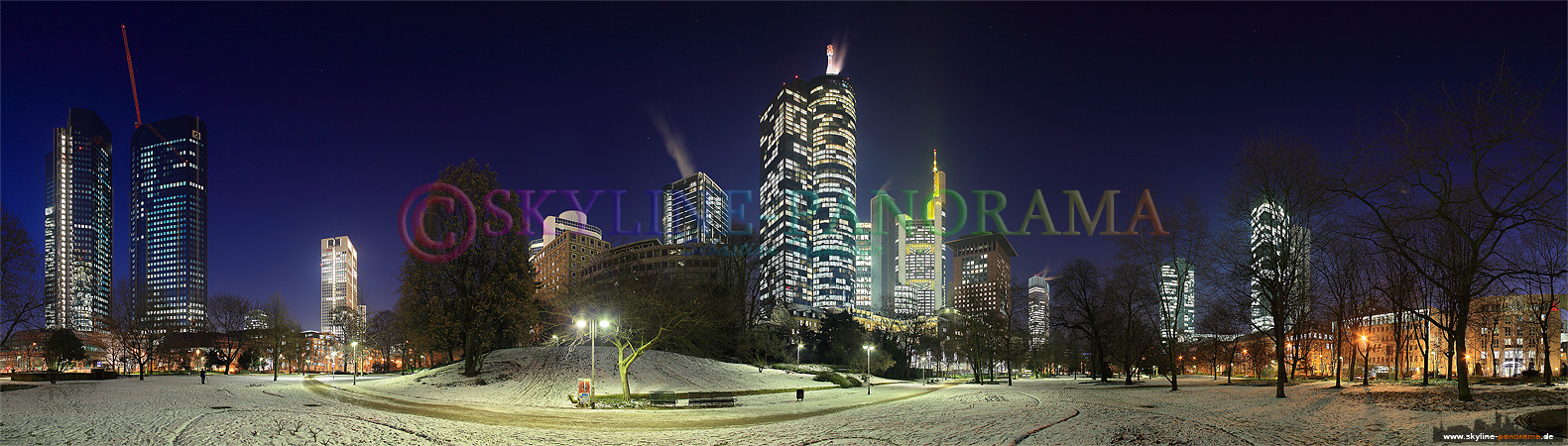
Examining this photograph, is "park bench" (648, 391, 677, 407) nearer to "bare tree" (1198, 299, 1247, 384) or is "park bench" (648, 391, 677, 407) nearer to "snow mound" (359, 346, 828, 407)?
"snow mound" (359, 346, 828, 407)

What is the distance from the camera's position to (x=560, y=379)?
32.6 metres

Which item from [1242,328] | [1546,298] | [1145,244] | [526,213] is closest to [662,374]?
[526,213]

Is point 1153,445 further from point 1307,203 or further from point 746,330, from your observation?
point 746,330

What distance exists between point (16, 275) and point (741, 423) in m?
38.7

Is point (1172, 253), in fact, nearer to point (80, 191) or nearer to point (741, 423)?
point (741, 423)

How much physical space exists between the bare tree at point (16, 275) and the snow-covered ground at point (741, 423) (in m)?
11.8

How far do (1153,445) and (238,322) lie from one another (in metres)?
85.3

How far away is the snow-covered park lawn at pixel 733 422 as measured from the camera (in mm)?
15109

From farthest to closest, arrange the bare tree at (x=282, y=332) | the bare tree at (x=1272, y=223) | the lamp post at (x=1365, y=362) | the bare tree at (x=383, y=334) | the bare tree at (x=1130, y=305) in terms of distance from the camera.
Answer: the bare tree at (x=383, y=334) → the bare tree at (x=282, y=332) → the bare tree at (x=1130, y=305) → the lamp post at (x=1365, y=362) → the bare tree at (x=1272, y=223)

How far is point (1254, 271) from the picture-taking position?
25.2 m

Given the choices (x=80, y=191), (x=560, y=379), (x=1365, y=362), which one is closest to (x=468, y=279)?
(x=560, y=379)

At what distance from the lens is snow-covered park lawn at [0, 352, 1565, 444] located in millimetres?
15109

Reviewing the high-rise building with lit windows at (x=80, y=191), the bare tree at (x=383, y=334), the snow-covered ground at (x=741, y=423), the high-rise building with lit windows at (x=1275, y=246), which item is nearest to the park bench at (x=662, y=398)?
the snow-covered ground at (x=741, y=423)

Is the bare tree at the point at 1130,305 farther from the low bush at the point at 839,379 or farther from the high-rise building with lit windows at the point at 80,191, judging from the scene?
the high-rise building with lit windows at the point at 80,191
